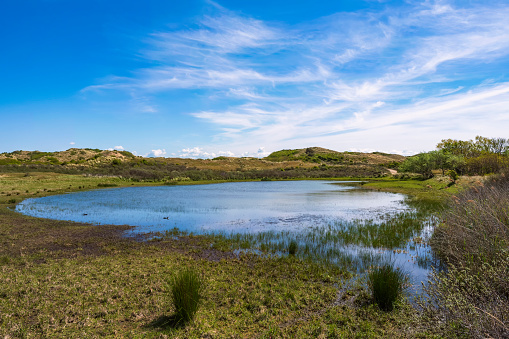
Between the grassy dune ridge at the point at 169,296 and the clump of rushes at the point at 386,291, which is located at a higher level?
the clump of rushes at the point at 386,291

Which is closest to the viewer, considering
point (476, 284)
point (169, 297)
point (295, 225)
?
point (476, 284)

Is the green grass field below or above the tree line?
below

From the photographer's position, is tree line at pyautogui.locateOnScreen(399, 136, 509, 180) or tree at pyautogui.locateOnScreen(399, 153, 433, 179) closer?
tree line at pyautogui.locateOnScreen(399, 136, 509, 180)

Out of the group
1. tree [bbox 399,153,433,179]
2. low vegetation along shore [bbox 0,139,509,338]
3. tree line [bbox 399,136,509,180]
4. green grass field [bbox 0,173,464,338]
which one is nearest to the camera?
low vegetation along shore [bbox 0,139,509,338]

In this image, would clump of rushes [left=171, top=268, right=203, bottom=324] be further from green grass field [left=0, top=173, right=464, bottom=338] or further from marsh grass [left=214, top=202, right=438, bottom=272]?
marsh grass [left=214, top=202, right=438, bottom=272]

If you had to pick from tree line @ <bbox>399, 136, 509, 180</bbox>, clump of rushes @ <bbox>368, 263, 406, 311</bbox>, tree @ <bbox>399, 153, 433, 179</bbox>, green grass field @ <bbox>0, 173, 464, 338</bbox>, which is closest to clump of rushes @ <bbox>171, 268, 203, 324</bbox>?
green grass field @ <bbox>0, 173, 464, 338</bbox>

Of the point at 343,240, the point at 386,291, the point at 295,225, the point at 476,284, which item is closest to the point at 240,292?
the point at 386,291

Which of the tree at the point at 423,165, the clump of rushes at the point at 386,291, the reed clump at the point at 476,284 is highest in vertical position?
the tree at the point at 423,165

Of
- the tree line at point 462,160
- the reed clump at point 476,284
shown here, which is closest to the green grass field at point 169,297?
the reed clump at point 476,284

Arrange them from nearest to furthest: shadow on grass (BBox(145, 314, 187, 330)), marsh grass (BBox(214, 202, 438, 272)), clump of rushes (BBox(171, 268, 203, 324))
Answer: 1. shadow on grass (BBox(145, 314, 187, 330))
2. clump of rushes (BBox(171, 268, 203, 324))
3. marsh grass (BBox(214, 202, 438, 272))

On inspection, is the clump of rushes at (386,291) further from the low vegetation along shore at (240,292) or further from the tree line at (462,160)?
the tree line at (462,160)

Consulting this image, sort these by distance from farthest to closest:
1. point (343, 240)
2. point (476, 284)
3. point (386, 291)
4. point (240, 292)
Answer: point (343, 240) < point (240, 292) < point (386, 291) < point (476, 284)

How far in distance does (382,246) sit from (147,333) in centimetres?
1127

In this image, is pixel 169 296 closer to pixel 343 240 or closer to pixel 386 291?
pixel 386 291
